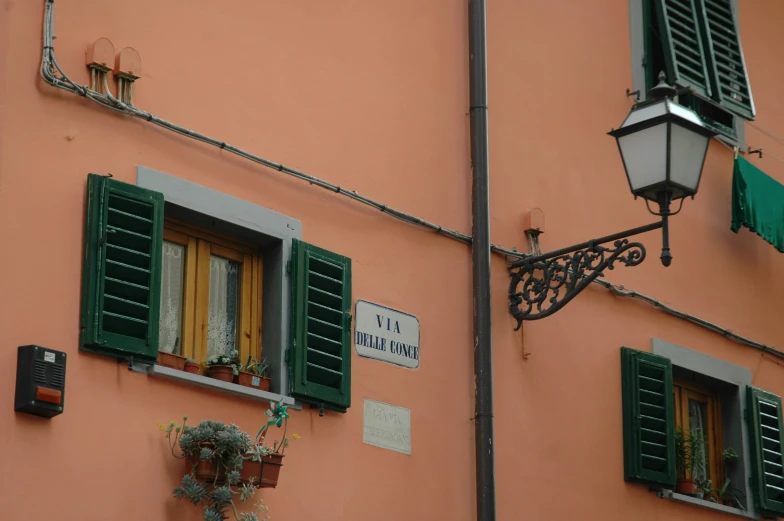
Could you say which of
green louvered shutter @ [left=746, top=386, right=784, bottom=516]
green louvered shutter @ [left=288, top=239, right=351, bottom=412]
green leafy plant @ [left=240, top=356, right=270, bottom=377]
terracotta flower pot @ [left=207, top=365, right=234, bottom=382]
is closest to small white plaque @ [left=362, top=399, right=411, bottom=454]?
green louvered shutter @ [left=288, top=239, right=351, bottom=412]

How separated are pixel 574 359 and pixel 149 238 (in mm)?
3856

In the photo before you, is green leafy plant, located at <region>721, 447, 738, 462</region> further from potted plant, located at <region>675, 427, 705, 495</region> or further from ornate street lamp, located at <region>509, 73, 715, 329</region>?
ornate street lamp, located at <region>509, 73, 715, 329</region>

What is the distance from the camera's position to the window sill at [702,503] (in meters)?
11.0

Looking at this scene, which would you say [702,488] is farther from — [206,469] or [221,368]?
[206,469]

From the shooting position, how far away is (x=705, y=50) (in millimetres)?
12812

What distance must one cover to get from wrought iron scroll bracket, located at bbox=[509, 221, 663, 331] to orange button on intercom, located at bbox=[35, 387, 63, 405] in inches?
142

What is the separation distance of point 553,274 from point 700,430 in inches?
106

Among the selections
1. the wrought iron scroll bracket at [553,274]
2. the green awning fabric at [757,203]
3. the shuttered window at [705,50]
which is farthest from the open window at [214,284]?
the green awning fabric at [757,203]

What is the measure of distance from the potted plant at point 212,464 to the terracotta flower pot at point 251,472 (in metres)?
0.02

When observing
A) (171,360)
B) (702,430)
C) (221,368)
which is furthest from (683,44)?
(171,360)

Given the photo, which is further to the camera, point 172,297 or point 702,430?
point 702,430

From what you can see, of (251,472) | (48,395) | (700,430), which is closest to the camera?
(48,395)

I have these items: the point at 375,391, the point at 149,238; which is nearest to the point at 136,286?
the point at 149,238

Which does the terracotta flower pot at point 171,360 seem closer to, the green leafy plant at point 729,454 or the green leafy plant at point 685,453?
the green leafy plant at point 685,453
